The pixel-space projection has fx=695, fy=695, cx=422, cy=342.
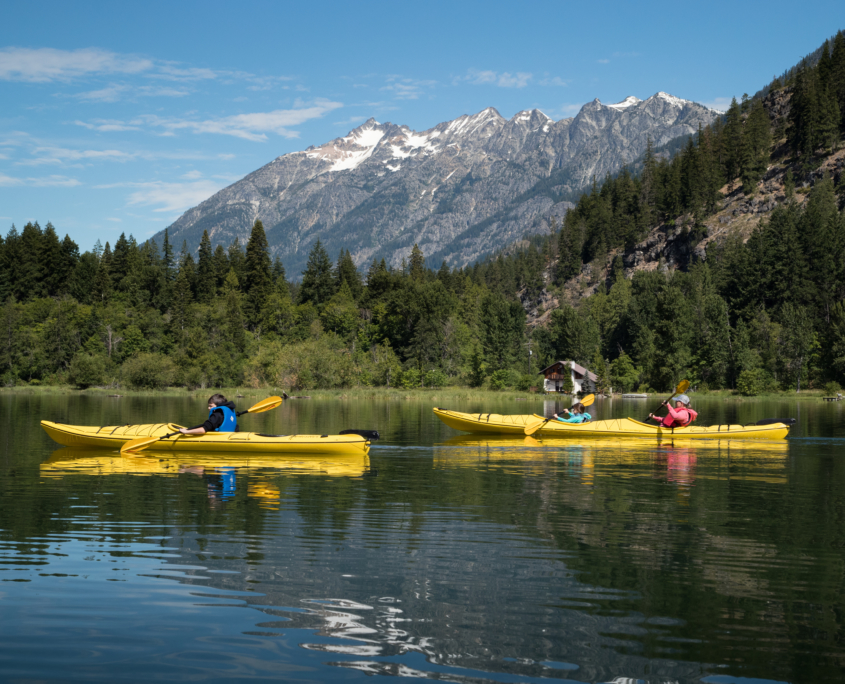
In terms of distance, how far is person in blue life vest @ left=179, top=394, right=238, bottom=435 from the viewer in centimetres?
2083

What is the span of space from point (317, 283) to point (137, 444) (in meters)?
99.9

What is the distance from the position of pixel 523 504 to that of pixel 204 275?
111 m

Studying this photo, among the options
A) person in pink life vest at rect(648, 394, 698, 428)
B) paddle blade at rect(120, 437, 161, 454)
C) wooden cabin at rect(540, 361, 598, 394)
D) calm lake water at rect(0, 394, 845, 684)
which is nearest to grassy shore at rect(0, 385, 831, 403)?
wooden cabin at rect(540, 361, 598, 394)

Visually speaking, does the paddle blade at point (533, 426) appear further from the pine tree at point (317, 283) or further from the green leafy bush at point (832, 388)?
the pine tree at point (317, 283)

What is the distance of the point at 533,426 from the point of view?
27.3m

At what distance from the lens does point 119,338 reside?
9894cm

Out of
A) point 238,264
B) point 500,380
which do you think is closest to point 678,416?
point 500,380

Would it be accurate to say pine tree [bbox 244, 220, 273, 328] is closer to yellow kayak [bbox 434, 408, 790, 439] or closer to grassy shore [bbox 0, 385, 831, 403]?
grassy shore [bbox 0, 385, 831, 403]

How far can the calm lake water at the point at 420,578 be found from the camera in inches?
243

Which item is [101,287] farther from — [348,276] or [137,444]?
[137,444]

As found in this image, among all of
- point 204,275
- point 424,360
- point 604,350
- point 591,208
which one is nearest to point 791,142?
point 591,208

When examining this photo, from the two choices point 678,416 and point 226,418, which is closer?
point 226,418

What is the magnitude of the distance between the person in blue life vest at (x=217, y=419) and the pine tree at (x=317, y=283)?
314ft

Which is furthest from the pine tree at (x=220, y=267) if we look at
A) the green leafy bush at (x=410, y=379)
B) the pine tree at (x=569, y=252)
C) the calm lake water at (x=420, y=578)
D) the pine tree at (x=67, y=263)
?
the calm lake water at (x=420, y=578)
